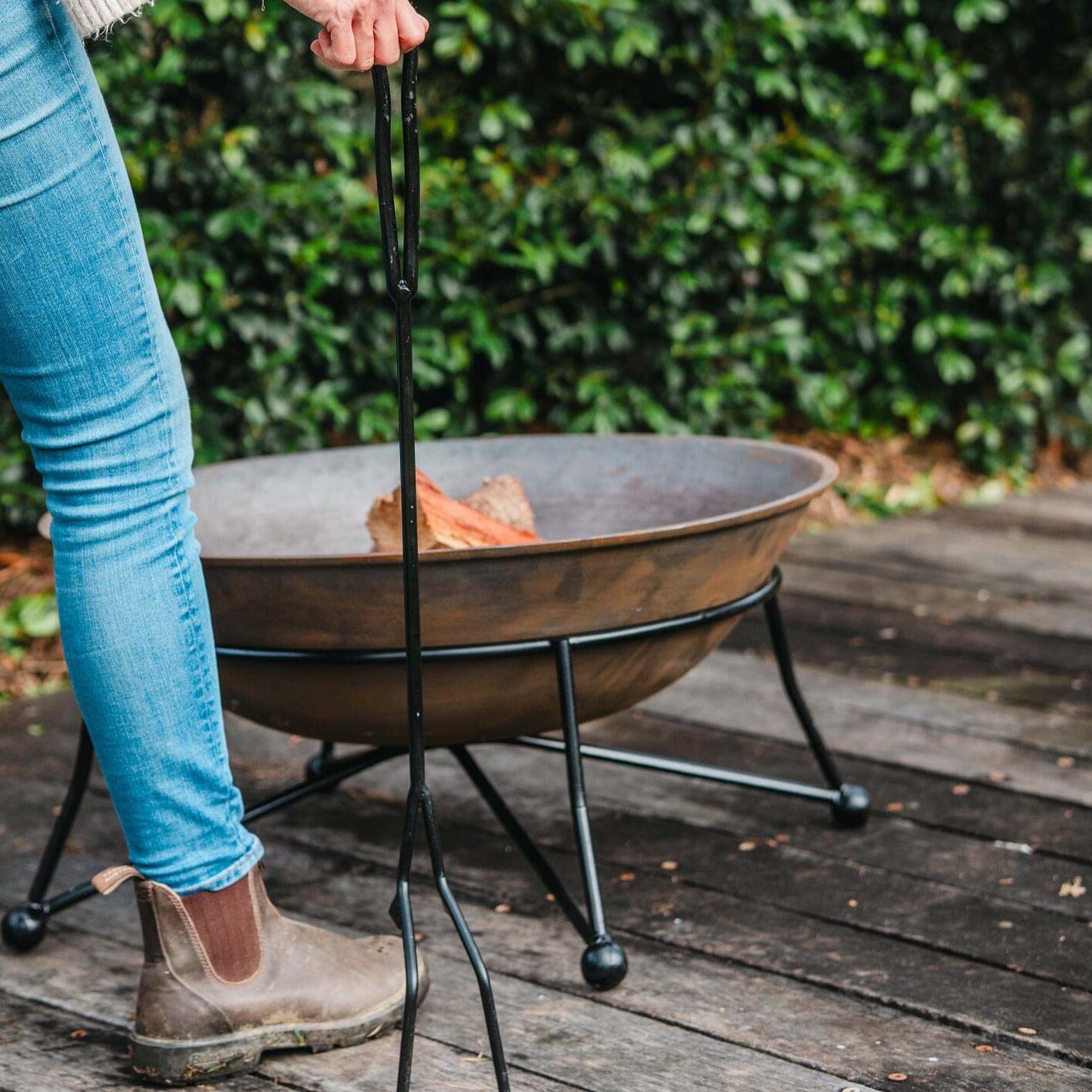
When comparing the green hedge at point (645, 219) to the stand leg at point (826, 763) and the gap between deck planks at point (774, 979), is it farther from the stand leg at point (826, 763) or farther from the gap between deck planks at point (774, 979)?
the stand leg at point (826, 763)

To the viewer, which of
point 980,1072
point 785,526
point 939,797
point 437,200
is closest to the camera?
point 980,1072

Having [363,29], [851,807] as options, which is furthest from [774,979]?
[363,29]

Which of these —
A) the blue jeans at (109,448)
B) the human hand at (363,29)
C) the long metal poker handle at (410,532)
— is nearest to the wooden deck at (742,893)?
the long metal poker handle at (410,532)

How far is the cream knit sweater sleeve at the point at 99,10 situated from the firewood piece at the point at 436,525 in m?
0.66

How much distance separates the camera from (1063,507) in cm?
408

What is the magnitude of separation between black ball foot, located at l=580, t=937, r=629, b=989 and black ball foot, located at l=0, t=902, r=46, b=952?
0.63 meters

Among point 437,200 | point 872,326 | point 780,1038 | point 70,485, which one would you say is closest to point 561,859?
point 780,1038

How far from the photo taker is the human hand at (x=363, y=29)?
1.18 m

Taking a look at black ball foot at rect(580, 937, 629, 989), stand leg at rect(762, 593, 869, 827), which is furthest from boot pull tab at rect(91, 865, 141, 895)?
stand leg at rect(762, 593, 869, 827)

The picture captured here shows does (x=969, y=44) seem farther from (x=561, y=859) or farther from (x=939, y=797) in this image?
(x=561, y=859)

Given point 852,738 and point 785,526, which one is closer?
point 785,526

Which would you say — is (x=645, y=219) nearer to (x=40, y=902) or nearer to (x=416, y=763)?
(x=40, y=902)

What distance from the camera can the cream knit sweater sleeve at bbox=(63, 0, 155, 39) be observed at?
3.92 ft

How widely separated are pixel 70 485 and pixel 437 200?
2.07 meters
